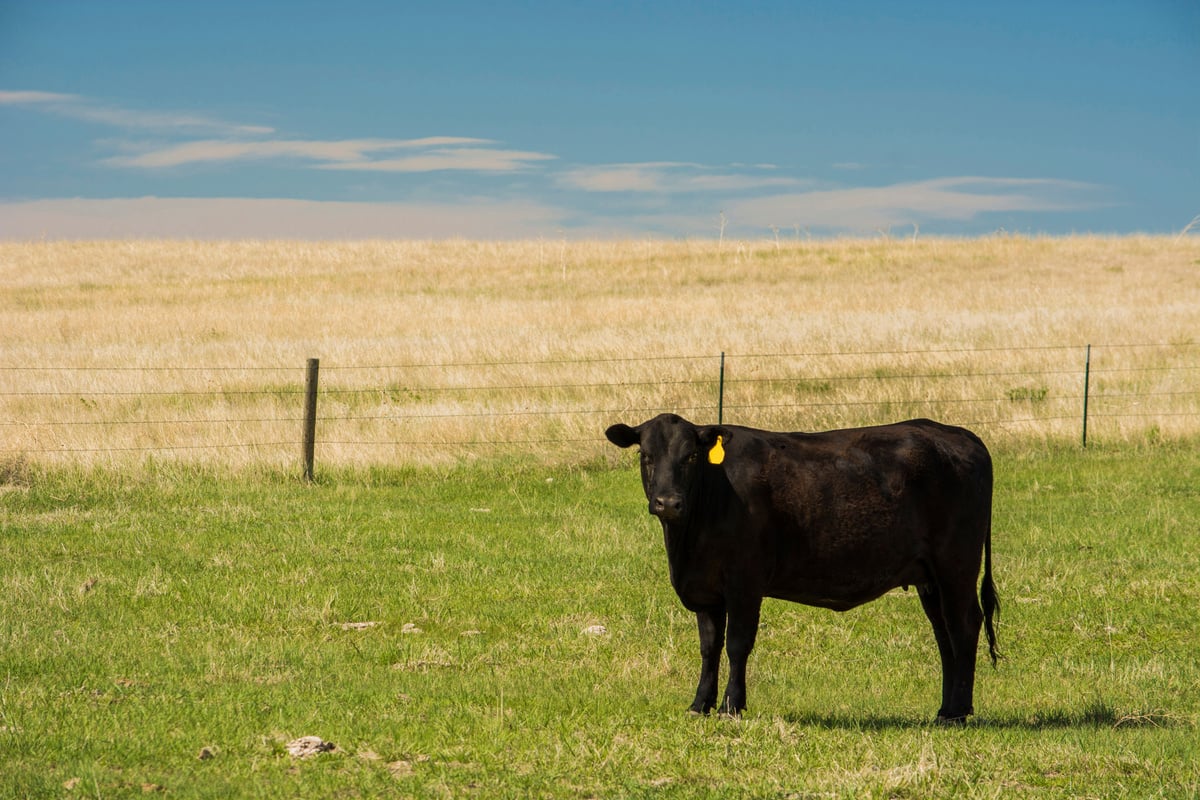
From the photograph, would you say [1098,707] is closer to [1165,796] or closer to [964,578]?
[964,578]

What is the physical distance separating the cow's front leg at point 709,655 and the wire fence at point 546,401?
973 cm

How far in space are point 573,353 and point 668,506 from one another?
63.3ft

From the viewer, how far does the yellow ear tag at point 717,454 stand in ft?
23.6

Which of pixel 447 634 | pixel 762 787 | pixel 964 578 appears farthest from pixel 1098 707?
pixel 447 634

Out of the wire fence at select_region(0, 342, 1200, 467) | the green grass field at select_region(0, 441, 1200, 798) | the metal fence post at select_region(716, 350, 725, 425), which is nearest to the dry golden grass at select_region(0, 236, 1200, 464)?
the wire fence at select_region(0, 342, 1200, 467)

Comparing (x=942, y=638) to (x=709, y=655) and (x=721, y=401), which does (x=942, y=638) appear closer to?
(x=709, y=655)

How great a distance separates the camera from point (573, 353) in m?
26.0

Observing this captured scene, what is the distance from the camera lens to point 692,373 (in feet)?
75.3

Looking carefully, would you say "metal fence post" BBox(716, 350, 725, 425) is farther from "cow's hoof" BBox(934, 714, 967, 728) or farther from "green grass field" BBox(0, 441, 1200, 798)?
"cow's hoof" BBox(934, 714, 967, 728)

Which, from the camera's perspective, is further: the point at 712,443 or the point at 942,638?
the point at 942,638

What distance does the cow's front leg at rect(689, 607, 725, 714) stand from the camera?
7.31m

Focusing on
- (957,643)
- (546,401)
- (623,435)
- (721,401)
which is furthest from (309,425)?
(957,643)

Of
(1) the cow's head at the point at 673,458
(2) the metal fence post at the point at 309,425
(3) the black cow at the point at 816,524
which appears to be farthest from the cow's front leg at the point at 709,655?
(2) the metal fence post at the point at 309,425

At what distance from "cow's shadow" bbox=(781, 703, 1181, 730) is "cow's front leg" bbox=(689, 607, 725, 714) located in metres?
0.46
